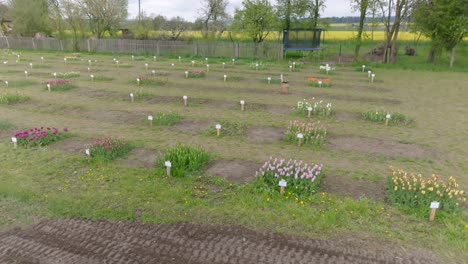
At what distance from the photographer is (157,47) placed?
33.4 m

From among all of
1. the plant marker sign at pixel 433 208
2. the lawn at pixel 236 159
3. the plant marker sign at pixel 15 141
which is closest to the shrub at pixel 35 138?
the plant marker sign at pixel 15 141

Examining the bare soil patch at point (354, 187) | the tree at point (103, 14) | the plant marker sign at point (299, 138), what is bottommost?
the bare soil patch at point (354, 187)

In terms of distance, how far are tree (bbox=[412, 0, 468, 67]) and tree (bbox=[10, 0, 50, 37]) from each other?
41.1 m

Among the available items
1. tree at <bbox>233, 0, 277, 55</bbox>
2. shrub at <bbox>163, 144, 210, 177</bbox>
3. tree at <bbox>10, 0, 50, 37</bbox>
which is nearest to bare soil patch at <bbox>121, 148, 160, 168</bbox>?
shrub at <bbox>163, 144, 210, 177</bbox>

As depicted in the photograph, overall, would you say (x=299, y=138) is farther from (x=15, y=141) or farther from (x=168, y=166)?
(x=15, y=141)

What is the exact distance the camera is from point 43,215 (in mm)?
5449

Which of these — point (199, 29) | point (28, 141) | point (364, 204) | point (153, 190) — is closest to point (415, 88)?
point (364, 204)

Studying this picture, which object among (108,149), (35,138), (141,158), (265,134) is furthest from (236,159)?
(35,138)

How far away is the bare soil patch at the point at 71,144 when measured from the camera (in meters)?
8.34

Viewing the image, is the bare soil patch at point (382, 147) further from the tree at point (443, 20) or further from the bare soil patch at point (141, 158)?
the tree at point (443, 20)

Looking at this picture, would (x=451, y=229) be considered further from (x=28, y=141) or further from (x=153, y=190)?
(x=28, y=141)

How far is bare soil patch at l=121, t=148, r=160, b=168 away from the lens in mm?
7465

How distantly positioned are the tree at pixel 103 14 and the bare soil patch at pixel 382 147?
38.1m

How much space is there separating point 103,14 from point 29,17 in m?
10.3
